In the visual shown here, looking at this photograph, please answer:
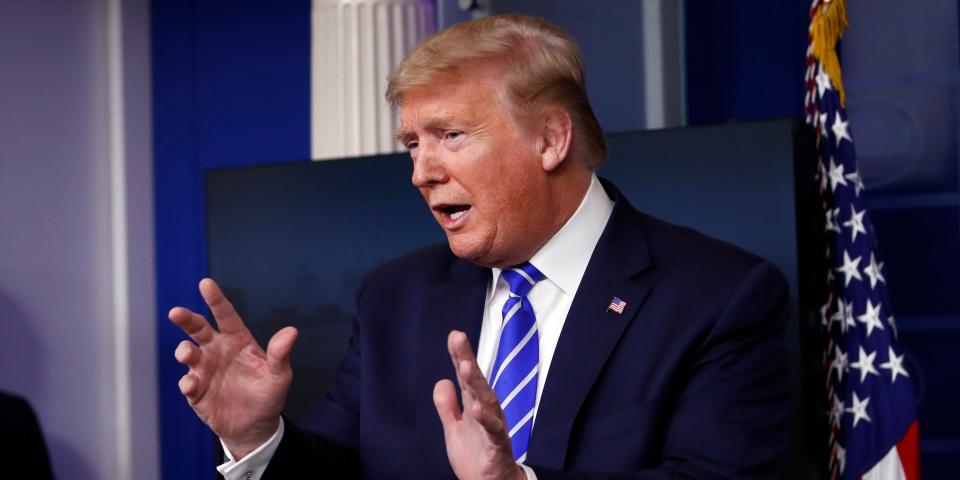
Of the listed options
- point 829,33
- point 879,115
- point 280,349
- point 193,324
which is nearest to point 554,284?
point 280,349

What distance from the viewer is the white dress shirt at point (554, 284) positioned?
6.34 feet

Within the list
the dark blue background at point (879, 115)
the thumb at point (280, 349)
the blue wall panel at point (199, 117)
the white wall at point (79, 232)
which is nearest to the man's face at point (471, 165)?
the thumb at point (280, 349)

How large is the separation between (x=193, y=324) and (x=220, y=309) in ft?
0.19

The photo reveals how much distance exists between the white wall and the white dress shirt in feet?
9.96

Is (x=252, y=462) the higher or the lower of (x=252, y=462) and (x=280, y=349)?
the lower

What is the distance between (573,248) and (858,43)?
2058 mm

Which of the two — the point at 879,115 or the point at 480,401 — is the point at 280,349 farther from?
the point at 879,115

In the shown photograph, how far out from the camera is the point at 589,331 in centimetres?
186

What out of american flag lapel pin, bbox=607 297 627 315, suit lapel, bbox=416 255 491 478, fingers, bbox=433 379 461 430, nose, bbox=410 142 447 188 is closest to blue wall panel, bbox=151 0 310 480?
suit lapel, bbox=416 255 491 478

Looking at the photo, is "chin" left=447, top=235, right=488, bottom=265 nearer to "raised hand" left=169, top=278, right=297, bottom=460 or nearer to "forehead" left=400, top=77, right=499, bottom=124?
"forehead" left=400, top=77, right=499, bottom=124

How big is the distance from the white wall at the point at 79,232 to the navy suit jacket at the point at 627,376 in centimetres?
297

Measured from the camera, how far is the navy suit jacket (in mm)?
1782

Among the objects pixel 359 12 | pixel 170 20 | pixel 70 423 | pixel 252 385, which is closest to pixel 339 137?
pixel 359 12

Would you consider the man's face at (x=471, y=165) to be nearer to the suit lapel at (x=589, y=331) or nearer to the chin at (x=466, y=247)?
the chin at (x=466, y=247)
